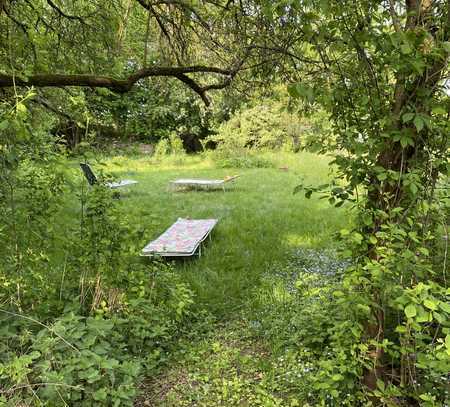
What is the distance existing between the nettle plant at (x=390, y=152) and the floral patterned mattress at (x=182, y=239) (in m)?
2.34

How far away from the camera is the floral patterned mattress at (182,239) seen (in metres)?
4.26

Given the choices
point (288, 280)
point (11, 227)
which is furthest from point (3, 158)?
point (288, 280)

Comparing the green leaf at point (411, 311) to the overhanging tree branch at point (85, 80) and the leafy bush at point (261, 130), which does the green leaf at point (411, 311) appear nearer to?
the overhanging tree branch at point (85, 80)

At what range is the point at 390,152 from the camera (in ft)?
6.54

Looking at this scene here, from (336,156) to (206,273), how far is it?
97.5 inches

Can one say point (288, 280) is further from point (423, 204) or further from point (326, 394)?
point (423, 204)

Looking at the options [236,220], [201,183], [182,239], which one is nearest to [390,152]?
[182,239]

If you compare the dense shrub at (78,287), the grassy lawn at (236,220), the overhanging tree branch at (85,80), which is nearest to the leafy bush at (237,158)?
the grassy lawn at (236,220)

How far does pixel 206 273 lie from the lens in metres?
4.17

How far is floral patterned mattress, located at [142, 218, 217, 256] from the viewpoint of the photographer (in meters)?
4.26

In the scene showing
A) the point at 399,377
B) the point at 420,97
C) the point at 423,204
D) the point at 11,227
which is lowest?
the point at 399,377

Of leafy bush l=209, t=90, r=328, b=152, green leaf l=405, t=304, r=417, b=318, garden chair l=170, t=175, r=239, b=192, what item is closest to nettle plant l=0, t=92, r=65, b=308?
green leaf l=405, t=304, r=417, b=318

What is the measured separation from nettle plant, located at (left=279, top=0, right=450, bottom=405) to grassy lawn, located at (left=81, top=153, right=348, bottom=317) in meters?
0.38

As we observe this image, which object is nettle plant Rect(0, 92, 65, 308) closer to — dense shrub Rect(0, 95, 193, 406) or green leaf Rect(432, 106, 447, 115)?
dense shrub Rect(0, 95, 193, 406)
